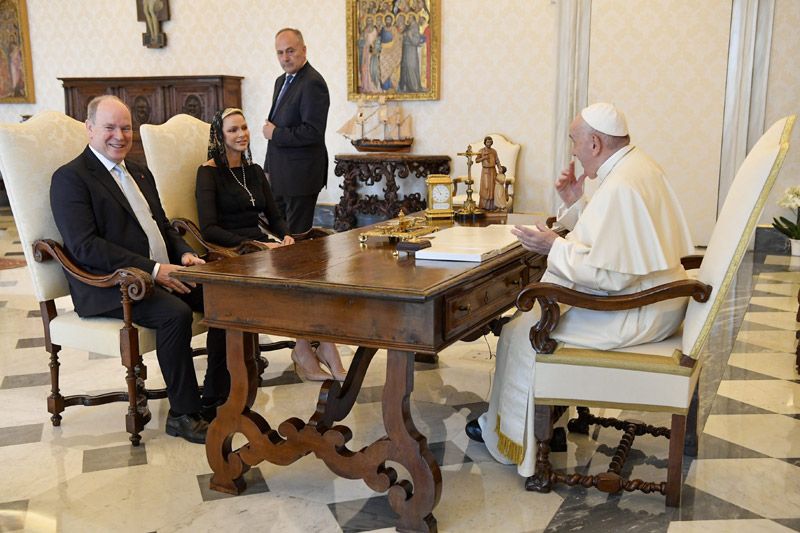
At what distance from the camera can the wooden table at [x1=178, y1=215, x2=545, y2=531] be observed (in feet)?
8.05

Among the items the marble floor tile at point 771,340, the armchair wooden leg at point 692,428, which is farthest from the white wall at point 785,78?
the armchair wooden leg at point 692,428

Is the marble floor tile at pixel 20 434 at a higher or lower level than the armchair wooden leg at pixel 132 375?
lower

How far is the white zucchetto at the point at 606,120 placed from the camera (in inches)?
112

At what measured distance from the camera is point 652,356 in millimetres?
2699

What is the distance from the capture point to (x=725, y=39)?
7457 mm

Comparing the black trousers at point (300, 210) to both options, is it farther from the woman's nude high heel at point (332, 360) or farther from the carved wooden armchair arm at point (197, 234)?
the woman's nude high heel at point (332, 360)

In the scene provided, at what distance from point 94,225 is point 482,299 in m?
1.70

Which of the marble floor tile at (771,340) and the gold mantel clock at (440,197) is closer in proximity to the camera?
the gold mantel clock at (440,197)

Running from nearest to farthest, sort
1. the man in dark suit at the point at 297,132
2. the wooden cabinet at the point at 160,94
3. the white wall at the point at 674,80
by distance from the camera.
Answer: the man in dark suit at the point at 297,132, the white wall at the point at 674,80, the wooden cabinet at the point at 160,94

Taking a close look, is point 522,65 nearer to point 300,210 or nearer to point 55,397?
point 300,210

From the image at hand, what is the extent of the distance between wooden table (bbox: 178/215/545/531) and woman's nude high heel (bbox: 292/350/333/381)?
3.50ft

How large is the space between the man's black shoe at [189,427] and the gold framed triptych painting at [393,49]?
604 cm

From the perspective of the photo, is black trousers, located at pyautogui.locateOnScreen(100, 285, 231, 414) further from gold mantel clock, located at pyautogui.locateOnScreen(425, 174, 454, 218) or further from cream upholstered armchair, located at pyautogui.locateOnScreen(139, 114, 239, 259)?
gold mantel clock, located at pyautogui.locateOnScreen(425, 174, 454, 218)

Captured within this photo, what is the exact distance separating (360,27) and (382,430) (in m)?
6.46
